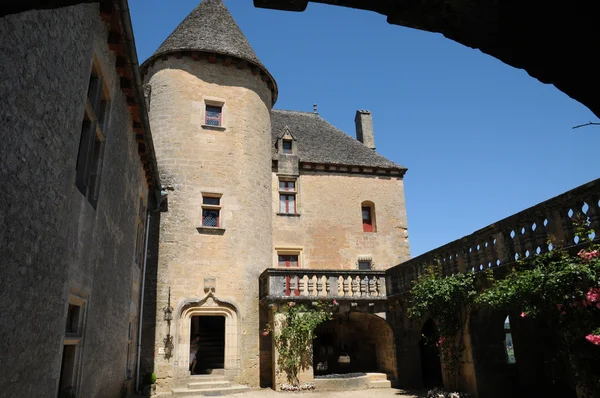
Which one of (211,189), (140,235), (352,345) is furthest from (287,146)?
(352,345)

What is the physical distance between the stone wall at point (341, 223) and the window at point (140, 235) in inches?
186

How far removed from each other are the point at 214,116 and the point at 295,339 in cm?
739

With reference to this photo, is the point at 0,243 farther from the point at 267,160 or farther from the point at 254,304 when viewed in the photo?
the point at 267,160

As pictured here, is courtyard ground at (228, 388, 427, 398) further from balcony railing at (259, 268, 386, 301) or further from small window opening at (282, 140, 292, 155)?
small window opening at (282, 140, 292, 155)

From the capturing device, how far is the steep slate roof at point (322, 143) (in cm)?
1702

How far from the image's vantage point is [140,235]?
11594 millimetres

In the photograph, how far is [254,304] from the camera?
1292cm

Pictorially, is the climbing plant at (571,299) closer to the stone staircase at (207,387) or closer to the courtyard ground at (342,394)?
the courtyard ground at (342,394)

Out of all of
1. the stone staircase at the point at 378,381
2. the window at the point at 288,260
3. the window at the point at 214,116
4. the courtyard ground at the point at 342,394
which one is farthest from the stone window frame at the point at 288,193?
the courtyard ground at the point at 342,394

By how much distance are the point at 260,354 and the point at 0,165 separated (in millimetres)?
10904

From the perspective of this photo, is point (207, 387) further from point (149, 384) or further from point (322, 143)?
point (322, 143)

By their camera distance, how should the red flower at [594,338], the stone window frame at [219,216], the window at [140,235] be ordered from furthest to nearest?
the stone window frame at [219,216] < the window at [140,235] < the red flower at [594,338]

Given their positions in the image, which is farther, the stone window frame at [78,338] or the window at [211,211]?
the window at [211,211]

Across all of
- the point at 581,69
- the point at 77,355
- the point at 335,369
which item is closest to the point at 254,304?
the point at 335,369
